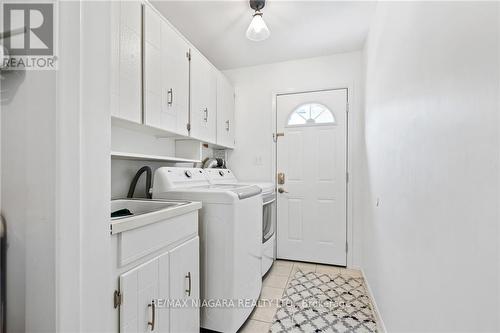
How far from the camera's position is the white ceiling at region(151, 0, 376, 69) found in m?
1.93

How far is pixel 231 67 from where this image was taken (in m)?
3.13

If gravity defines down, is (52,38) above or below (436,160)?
above

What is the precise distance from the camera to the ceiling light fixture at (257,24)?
1854 mm

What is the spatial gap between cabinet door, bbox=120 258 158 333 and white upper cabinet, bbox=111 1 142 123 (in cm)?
85

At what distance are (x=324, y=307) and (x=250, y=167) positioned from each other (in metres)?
1.71

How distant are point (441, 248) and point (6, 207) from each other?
4.16 feet

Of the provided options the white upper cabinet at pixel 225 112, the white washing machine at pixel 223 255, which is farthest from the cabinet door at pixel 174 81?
the white upper cabinet at pixel 225 112

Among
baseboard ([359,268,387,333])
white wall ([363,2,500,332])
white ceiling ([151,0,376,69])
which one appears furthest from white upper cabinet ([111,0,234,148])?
baseboard ([359,268,387,333])

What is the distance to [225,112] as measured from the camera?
2.83m

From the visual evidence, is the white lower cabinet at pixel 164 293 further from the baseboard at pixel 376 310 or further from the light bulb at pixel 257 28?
the light bulb at pixel 257 28


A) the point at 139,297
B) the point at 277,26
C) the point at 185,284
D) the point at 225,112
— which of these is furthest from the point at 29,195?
the point at 225,112

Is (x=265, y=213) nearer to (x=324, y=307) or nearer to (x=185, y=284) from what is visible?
(x=324, y=307)

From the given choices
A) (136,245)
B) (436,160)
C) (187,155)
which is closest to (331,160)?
(187,155)

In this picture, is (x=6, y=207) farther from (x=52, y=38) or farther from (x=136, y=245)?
(x=136, y=245)
